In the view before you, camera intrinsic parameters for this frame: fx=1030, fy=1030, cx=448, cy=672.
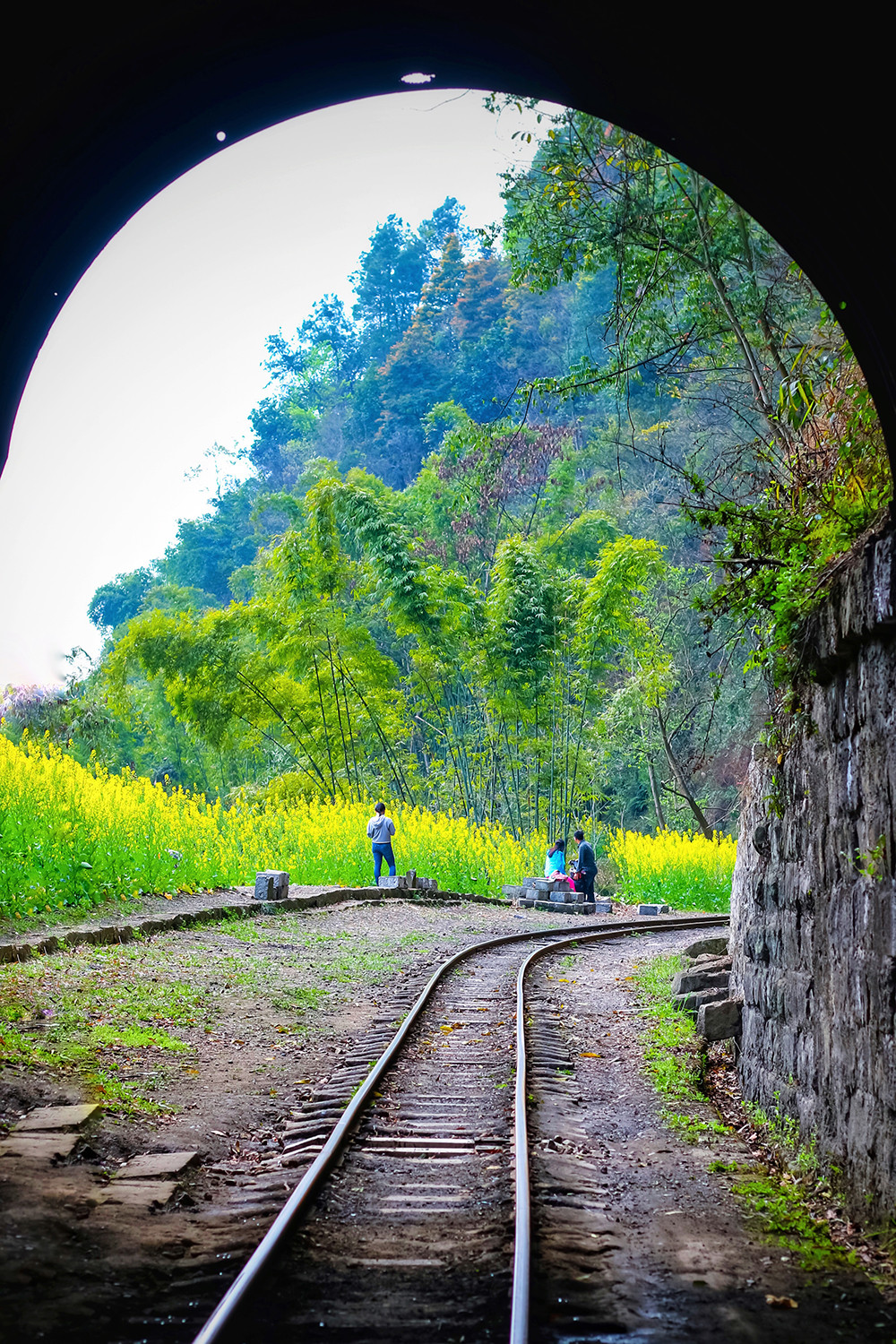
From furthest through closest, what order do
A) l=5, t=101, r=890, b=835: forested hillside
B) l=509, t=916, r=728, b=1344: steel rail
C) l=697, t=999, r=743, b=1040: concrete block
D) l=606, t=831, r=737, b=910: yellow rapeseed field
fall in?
l=606, t=831, r=737, b=910: yellow rapeseed field → l=697, t=999, r=743, b=1040: concrete block → l=5, t=101, r=890, b=835: forested hillside → l=509, t=916, r=728, b=1344: steel rail

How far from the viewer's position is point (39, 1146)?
4.55 metres

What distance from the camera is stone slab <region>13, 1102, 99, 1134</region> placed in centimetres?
480

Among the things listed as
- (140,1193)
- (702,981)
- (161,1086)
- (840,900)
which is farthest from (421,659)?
(140,1193)

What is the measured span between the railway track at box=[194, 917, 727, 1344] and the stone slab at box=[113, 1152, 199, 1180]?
473 mm

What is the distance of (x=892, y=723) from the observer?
149 inches

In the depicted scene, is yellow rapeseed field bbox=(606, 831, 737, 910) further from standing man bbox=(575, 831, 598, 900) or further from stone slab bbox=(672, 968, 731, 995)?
stone slab bbox=(672, 968, 731, 995)

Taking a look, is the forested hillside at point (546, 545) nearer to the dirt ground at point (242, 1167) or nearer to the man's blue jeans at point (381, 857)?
the dirt ground at point (242, 1167)

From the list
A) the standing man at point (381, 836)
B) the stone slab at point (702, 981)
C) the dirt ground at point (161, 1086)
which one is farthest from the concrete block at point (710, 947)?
the standing man at point (381, 836)

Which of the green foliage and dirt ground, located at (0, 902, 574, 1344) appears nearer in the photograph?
dirt ground, located at (0, 902, 574, 1344)

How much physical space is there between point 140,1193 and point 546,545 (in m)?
29.7

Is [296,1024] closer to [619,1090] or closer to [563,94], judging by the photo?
[619,1090]

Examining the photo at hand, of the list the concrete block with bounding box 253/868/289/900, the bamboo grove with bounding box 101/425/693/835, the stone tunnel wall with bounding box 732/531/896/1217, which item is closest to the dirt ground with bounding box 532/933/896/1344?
the stone tunnel wall with bounding box 732/531/896/1217

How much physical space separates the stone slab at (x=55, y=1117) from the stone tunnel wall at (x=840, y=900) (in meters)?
3.41

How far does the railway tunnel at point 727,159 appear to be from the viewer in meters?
3.74
